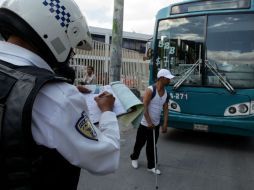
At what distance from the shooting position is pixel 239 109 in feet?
20.5

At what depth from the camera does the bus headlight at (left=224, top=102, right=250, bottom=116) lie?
6168 millimetres

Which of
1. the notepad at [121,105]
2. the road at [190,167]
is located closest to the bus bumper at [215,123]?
the road at [190,167]

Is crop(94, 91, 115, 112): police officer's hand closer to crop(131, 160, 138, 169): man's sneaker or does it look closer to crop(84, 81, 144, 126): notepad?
crop(84, 81, 144, 126): notepad

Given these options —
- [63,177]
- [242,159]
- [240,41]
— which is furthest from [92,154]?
[240,41]

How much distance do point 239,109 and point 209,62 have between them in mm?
1117

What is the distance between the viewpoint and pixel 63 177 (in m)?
1.44

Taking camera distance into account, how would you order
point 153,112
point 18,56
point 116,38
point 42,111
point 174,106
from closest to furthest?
point 42,111 < point 18,56 < point 153,112 < point 174,106 < point 116,38

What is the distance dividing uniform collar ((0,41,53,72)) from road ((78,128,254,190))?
10.6 ft

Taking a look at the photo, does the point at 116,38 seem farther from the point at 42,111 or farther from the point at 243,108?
the point at 42,111

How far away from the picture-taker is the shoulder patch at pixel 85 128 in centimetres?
136

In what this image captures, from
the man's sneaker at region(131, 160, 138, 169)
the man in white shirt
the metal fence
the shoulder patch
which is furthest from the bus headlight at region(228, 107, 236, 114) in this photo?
the shoulder patch

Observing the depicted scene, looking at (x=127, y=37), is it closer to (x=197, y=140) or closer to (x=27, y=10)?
(x=197, y=140)

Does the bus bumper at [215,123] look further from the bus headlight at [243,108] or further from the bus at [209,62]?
the bus headlight at [243,108]

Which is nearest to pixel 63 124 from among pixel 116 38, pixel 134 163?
pixel 134 163
